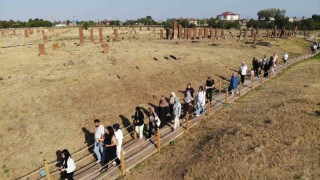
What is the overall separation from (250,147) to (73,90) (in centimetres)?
1162

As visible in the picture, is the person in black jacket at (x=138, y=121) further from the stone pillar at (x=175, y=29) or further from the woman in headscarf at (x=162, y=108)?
the stone pillar at (x=175, y=29)

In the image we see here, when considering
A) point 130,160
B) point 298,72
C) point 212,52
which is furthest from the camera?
point 212,52

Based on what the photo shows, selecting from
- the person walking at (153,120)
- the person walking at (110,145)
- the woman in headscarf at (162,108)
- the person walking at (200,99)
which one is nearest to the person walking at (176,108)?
the woman in headscarf at (162,108)

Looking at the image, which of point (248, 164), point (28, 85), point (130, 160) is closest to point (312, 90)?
point (248, 164)

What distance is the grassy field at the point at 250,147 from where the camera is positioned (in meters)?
7.68

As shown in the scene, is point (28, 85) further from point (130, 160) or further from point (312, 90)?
point (312, 90)

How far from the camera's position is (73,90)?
616 inches

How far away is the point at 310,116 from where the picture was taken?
433 inches

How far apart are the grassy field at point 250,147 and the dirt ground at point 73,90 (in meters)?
4.07

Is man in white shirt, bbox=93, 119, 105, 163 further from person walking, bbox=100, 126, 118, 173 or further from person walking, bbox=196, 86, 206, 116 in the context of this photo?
person walking, bbox=196, 86, 206, 116

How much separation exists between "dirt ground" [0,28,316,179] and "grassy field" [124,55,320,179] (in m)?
4.07

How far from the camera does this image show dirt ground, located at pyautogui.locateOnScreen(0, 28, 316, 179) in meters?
10.7

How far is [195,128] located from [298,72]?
1510cm

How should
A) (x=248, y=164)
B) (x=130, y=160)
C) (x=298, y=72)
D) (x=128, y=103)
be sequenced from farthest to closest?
(x=298, y=72) → (x=128, y=103) → (x=130, y=160) → (x=248, y=164)
